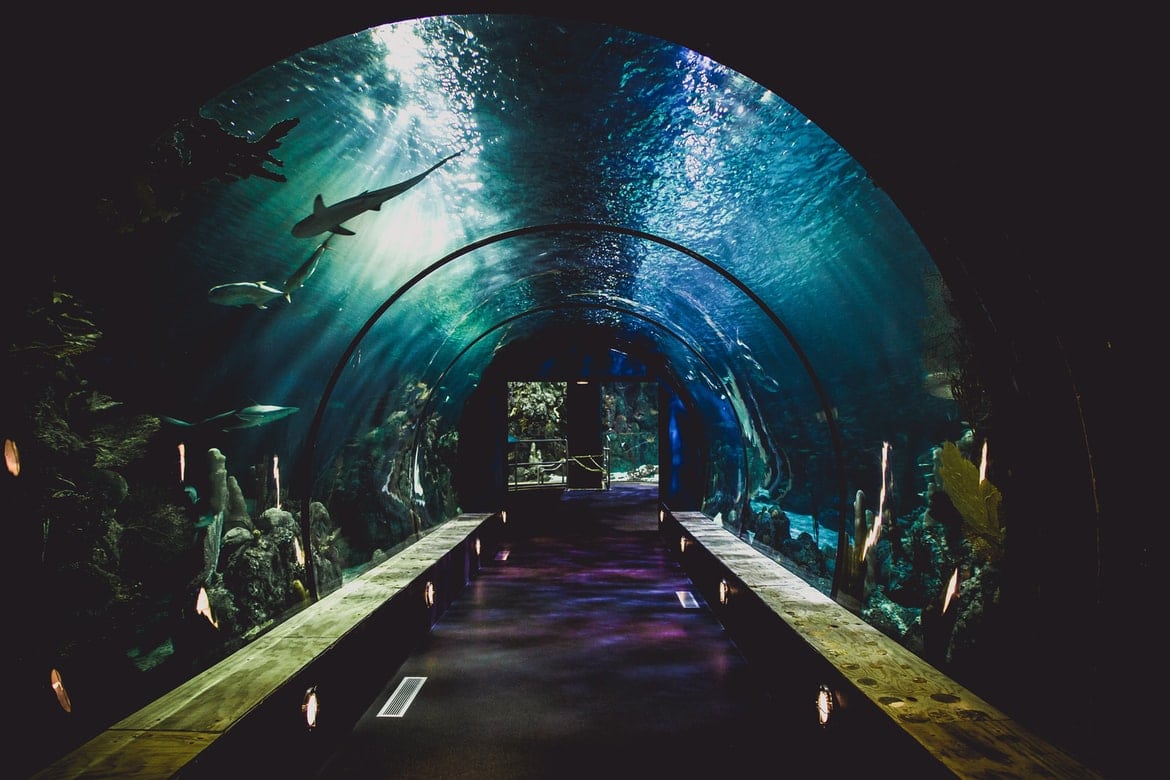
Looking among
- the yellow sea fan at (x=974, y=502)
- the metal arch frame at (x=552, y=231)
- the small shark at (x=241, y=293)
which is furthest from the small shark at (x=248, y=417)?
the yellow sea fan at (x=974, y=502)

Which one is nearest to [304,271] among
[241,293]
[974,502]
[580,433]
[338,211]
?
[241,293]

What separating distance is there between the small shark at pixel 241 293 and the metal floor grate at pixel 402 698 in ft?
10.7

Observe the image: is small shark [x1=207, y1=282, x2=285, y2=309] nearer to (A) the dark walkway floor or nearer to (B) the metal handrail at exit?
(A) the dark walkway floor

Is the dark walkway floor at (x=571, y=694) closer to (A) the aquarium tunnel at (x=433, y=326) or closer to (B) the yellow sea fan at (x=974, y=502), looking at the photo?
(A) the aquarium tunnel at (x=433, y=326)

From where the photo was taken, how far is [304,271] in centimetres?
519

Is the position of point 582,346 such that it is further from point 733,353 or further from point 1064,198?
point 1064,198

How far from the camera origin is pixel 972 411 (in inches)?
161

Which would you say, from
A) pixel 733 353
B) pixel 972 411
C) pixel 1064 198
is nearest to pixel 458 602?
pixel 733 353

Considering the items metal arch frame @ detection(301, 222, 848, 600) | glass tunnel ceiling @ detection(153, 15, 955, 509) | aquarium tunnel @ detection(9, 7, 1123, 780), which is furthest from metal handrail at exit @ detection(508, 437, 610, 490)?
metal arch frame @ detection(301, 222, 848, 600)

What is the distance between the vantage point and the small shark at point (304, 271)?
16.6ft

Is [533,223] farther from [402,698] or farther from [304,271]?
[402,698]

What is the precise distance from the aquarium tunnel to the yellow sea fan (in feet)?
0.08

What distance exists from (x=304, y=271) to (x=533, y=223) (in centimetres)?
230

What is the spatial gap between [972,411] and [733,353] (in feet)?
16.7
